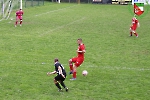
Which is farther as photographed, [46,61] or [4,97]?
[46,61]

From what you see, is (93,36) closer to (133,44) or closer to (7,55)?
(133,44)

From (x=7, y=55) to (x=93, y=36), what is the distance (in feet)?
33.2

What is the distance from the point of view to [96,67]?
60.1 ft

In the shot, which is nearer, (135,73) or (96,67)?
(135,73)

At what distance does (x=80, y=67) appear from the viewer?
18297mm

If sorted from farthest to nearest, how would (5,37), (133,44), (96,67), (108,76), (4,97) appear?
(5,37) → (133,44) → (96,67) → (108,76) → (4,97)

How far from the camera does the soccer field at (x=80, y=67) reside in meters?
14.0

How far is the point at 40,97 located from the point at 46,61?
6.19 m

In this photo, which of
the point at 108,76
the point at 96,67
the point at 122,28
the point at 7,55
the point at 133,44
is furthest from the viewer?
the point at 122,28

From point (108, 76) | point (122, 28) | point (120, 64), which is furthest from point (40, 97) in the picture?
point (122, 28)

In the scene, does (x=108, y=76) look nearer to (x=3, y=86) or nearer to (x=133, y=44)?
(x=3, y=86)

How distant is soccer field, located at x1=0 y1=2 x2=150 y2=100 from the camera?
14.0 meters

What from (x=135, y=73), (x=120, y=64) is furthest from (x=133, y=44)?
(x=135, y=73)

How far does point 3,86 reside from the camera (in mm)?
14633
